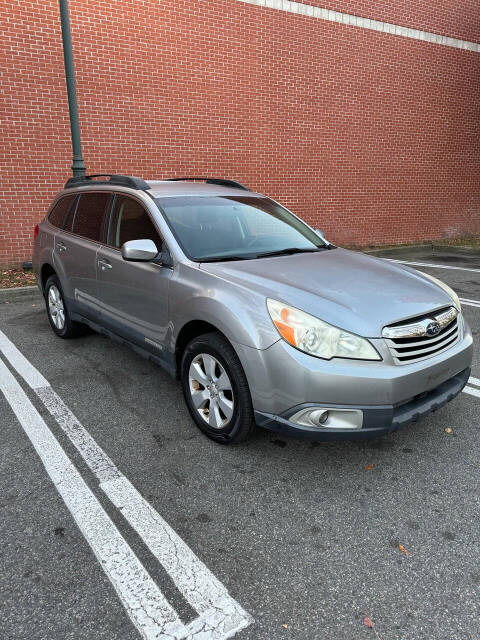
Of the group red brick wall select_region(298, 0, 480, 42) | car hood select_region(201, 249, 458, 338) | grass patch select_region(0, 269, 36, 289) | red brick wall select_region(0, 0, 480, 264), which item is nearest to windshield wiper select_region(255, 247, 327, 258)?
car hood select_region(201, 249, 458, 338)

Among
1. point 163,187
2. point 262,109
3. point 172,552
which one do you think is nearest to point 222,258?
point 163,187

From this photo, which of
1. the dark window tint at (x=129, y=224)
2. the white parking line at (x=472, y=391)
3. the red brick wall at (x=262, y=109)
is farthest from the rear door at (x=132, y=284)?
the red brick wall at (x=262, y=109)

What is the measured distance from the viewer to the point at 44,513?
255 centimetres

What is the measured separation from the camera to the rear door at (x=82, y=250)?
4441 mm

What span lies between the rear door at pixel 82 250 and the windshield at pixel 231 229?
2.97ft

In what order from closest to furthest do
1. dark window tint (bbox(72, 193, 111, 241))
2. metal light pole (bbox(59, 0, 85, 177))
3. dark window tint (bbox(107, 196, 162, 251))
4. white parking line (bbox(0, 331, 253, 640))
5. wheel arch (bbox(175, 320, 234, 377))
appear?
white parking line (bbox(0, 331, 253, 640)) → wheel arch (bbox(175, 320, 234, 377)) → dark window tint (bbox(107, 196, 162, 251)) → dark window tint (bbox(72, 193, 111, 241)) → metal light pole (bbox(59, 0, 85, 177))

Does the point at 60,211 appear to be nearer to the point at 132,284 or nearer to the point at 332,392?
the point at 132,284

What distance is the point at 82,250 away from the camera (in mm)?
4617

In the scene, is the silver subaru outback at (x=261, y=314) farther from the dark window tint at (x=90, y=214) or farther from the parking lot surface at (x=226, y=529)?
the parking lot surface at (x=226, y=529)

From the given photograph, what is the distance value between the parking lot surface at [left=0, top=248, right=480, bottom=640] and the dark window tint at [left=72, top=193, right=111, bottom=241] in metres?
1.61

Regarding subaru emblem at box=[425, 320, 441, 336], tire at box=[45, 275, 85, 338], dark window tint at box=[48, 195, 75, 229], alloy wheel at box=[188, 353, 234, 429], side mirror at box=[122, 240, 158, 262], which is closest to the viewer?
subaru emblem at box=[425, 320, 441, 336]

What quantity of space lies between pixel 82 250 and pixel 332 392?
9.93ft

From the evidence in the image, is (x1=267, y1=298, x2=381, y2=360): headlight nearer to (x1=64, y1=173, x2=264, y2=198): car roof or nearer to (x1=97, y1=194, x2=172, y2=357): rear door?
(x1=97, y1=194, x2=172, y2=357): rear door

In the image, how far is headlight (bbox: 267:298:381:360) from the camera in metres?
2.64
